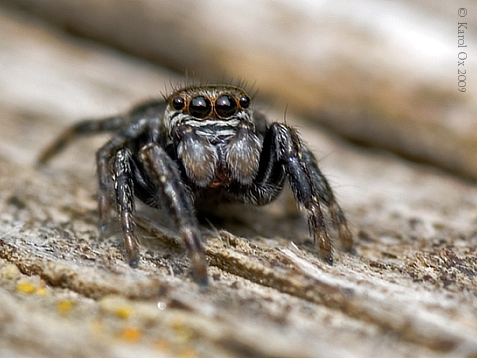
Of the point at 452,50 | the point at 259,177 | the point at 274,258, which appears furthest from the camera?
the point at 452,50

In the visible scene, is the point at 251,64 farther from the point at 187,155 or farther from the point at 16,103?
the point at 187,155

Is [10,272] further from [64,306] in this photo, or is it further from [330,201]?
[330,201]

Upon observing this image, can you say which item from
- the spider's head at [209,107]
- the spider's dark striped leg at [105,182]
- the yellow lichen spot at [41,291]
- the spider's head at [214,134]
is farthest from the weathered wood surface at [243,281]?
the spider's head at [209,107]

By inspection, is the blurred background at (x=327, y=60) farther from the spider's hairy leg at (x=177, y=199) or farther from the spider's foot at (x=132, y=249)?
the spider's foot at (x=132, y=249)

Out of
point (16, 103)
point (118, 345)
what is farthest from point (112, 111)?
point (118, 345)

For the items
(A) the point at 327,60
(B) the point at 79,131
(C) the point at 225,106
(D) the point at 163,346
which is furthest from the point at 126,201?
(A) the point at 327,60

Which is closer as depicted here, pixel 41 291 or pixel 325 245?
pixel 41 291
